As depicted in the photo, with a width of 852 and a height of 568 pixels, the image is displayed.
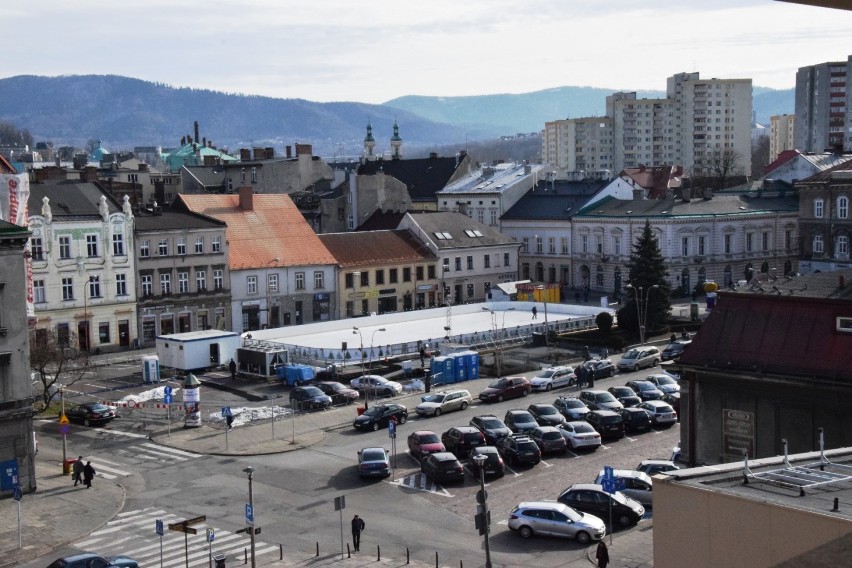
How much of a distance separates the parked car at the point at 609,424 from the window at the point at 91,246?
111 feet

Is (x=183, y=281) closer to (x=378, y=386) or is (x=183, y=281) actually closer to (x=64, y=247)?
(x=64, y=247)

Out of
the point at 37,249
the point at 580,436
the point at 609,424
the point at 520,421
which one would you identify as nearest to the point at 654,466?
the point at 580,436

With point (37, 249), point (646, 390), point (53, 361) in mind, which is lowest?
point (646, 390)

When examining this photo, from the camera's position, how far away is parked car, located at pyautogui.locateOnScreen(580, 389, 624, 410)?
1751 inches

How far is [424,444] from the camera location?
127ft

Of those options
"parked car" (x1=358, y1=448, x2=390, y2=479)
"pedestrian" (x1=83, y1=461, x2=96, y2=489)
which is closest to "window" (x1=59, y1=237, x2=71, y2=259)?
"pedestrian" (x1=83, y1=461, x2=96, y2=489)

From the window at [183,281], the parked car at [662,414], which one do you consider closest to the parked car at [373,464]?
the parked car at [662,414]

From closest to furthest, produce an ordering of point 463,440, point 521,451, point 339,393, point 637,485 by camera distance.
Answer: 1. point 637,485
2. point 521,451
3. point 463,440
4. point 339,393

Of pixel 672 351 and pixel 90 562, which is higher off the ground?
pixel 672 351

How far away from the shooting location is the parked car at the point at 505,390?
158 ft

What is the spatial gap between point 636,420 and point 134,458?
60.6 feet

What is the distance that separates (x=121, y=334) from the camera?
64500mm

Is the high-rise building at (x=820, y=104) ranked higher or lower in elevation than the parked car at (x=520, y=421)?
higher

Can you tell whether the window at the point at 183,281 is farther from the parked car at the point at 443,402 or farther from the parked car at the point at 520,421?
the parked car at the point at 520,421
